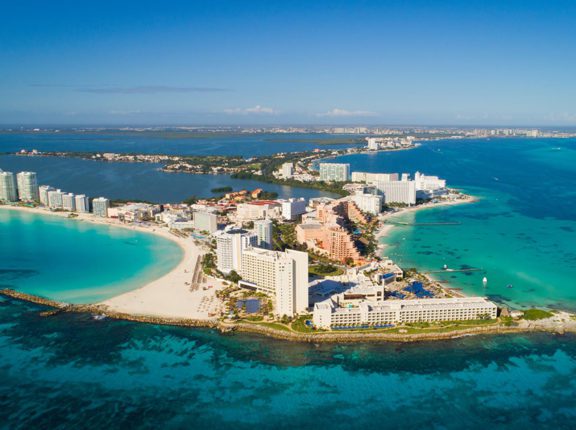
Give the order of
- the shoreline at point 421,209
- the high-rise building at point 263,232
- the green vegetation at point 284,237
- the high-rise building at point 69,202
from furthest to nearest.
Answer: the high-rise building at point 69,202 < the green vegetation at point 284,237 < the high-rise building at point 263,232 < the shoreline at point 421,209

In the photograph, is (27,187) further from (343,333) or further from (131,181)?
(343,333)

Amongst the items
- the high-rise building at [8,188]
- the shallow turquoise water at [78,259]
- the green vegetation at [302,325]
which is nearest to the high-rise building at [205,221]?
the shallow turquoise water at [78,259]

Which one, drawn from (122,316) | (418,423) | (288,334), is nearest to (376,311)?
(288,334)

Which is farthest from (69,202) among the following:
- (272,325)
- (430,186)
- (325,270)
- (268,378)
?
(430,186)

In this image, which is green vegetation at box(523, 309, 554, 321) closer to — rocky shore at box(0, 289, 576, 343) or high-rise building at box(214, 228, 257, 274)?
rocky shore at box(0, 289, 576, 343)

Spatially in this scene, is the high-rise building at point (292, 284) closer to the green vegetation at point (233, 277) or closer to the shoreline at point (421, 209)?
the green vegetation at point (233, 277)
